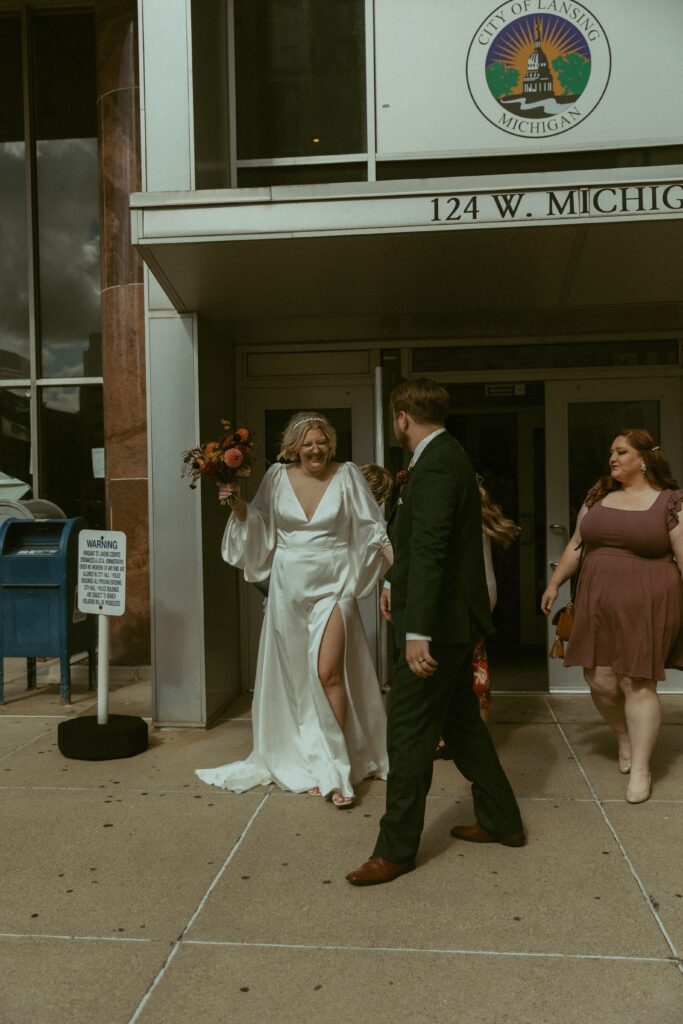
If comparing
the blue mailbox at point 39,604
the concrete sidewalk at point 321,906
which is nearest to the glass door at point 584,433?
the concrete sidewalk at point 321,906

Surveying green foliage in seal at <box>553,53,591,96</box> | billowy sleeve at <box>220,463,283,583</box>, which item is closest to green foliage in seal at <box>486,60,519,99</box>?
green foliage in seal at <box>553,53,591,96</box>

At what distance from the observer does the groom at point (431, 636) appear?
363 centimetres

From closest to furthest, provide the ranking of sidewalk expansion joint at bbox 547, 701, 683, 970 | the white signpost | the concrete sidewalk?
1. the concrete sidewalk
2. sidewalk expansion joint at bbox 547, 701, 683, 970
3. the white signpost

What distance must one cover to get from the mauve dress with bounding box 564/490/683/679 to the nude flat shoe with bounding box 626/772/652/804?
500 millimetres

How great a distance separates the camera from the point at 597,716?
6266 mm

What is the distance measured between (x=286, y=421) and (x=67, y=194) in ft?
11.6

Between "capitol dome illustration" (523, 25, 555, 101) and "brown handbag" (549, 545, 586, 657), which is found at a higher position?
"capitol dome illustration" (523, 25, 555, 101)

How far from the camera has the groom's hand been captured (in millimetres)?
3576

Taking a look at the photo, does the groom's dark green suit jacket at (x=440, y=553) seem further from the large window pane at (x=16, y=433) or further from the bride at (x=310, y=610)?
the large window pane at (x=16, y=433)

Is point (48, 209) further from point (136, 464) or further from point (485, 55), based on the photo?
point (485, 55)

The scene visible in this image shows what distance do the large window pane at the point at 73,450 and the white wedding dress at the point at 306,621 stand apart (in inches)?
153

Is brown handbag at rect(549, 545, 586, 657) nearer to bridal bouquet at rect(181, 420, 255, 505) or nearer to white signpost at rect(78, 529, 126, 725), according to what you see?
bridal bouquet at rect(181, 420, 255, 505)

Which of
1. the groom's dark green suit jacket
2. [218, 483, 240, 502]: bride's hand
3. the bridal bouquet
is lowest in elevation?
the groom's dark green suit jacket

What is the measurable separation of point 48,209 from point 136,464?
9.49 ft
